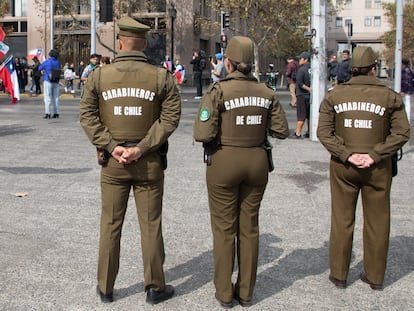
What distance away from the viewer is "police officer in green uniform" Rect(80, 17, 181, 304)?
149 inches

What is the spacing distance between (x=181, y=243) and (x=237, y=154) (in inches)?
70.7

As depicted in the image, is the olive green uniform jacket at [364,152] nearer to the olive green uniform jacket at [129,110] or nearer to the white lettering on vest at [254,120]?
the white lettering on vest at [254,120]

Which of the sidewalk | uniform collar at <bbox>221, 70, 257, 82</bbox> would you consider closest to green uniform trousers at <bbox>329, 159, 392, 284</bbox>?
the sidewalk

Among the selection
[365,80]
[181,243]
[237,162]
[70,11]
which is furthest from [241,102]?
[70,11]

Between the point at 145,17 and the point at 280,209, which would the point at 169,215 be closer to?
the point at 280,209

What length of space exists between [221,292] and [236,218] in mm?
513

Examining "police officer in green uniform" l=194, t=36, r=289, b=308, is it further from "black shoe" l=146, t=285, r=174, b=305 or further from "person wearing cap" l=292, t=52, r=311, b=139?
"person wearing cap" l=292, t=52, r=311, b=139

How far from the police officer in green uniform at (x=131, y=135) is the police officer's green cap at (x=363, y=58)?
135 centimetres

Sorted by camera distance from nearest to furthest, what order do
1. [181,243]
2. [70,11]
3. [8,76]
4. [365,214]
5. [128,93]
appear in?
1. [128,93]
2. [365,214]
3. [181,243]
4. [8,76]
5. [70,11]

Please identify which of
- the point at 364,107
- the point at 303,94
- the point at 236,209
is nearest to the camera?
the point at 236,209

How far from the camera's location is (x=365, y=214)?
14.3ft

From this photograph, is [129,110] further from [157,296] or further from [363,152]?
[363,152]

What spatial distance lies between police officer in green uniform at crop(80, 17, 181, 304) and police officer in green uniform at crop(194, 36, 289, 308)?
0.96 feet

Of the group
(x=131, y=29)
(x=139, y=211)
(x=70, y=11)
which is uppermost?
(x=70, y=11)
